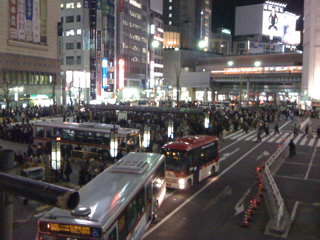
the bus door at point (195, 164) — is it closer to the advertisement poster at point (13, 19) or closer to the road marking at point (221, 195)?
the road marking at point (221, 195)

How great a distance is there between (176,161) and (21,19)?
3829 cm

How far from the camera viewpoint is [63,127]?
18984 millimetres

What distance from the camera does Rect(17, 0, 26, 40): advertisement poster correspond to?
4125 centimetres

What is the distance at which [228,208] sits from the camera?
1113 centimetres

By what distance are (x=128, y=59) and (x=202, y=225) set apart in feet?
212

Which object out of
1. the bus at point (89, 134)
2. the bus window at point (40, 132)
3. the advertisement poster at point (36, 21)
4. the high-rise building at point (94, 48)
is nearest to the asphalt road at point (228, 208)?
the bus at point (89, 134)

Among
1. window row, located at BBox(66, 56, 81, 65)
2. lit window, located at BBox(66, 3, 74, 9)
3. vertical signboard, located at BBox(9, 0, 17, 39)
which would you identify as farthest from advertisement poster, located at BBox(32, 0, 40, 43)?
lit window, located at BBox(66, 3, 74, 9)

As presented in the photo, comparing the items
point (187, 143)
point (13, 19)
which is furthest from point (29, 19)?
point (187, 143)

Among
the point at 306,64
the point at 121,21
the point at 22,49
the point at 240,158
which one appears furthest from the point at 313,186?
the point at 121,21

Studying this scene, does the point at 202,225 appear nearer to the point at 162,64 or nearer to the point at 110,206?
the point at 110,206

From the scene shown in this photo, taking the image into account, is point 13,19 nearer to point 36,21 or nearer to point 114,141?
point 36,21

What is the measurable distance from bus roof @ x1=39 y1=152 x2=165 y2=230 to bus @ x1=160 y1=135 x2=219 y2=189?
2.76m

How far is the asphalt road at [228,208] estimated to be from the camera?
905 centimetres

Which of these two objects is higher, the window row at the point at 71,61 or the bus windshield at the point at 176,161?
the window row at the point at 71,61
